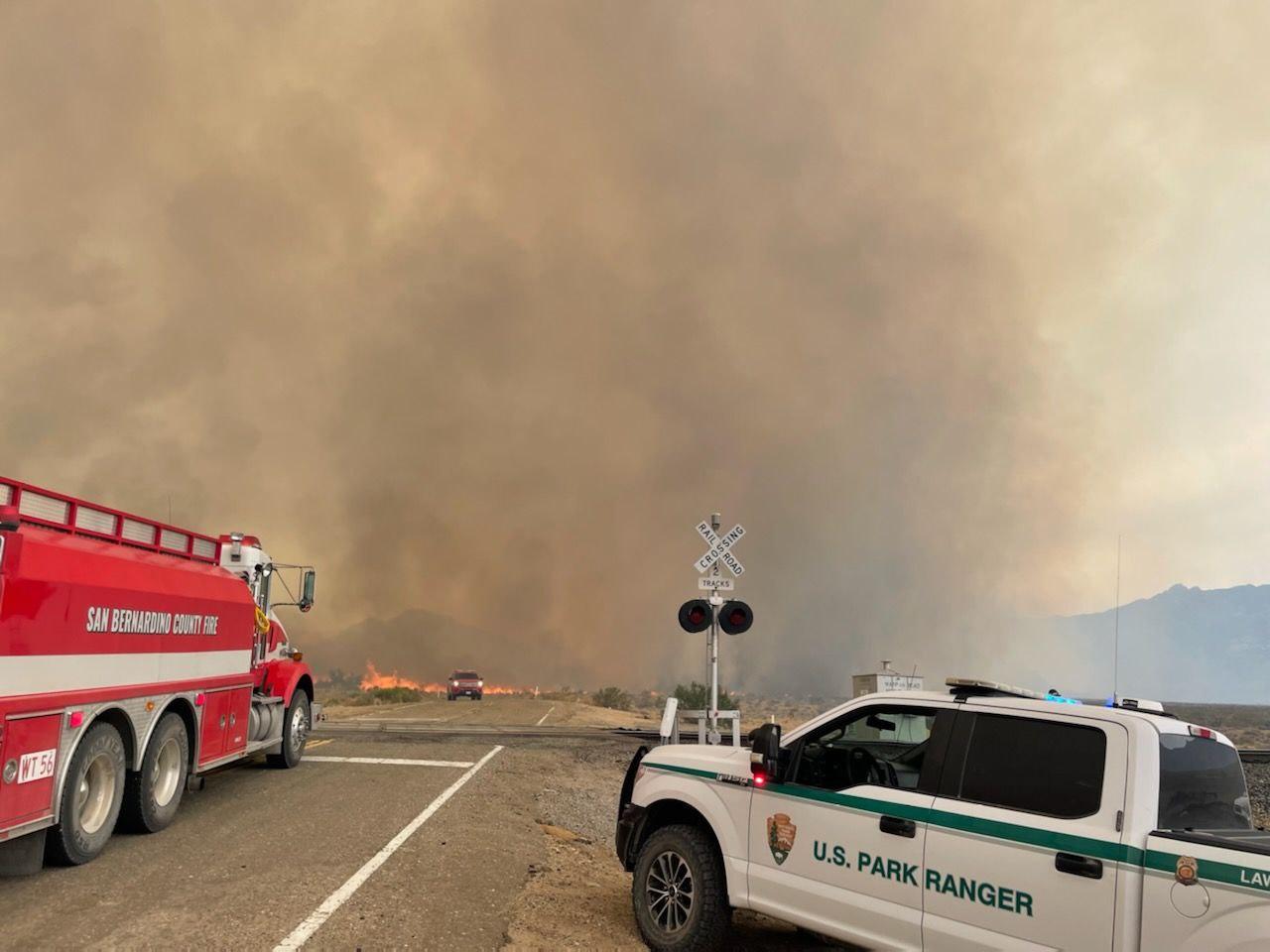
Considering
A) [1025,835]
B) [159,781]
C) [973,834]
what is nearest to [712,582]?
[159,781]

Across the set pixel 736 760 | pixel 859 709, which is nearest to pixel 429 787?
pixel 736 760

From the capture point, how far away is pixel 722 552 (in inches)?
508

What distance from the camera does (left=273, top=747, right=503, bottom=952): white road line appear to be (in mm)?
6219

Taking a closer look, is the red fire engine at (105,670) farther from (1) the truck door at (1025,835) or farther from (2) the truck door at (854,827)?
(1) the truck door at (1025,835)

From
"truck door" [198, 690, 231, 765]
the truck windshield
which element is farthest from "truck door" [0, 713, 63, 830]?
the truck windshield

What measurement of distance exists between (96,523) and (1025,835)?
330 inches

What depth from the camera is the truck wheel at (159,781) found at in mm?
8984

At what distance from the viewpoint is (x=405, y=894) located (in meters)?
7.34

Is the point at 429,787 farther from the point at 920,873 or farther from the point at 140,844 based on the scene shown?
the point at 920,873

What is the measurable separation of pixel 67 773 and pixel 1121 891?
7820 mm

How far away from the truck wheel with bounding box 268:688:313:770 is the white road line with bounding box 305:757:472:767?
61cm

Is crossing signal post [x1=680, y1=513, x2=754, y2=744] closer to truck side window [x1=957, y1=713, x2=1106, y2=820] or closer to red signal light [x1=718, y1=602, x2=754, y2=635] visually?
red signal light [x1=718, y1=602, x2=754, y2=635]

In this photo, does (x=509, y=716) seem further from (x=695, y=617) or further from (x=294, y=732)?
Answer: (x=695, y=617)

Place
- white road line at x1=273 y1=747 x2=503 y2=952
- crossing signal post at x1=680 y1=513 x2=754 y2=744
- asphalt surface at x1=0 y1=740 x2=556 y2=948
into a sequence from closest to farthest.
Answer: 1. white road line at x1=273 y1=747 x2=503 y2=952
2. asphalt surface at x1=0 y1=740 x2=556 y2=948
3. crossing signal post at x1=680 y1=513 x2=754 y2=744
